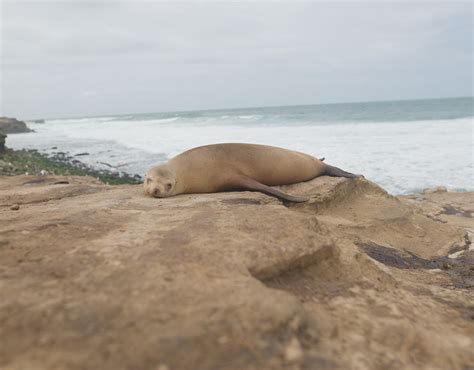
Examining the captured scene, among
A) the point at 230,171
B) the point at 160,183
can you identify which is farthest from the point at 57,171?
the point at 230,171

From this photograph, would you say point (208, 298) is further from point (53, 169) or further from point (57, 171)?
point (53, 169)

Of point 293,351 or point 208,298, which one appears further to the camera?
point 208,298

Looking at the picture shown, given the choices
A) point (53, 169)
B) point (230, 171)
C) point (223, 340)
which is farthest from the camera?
point (53, 169)

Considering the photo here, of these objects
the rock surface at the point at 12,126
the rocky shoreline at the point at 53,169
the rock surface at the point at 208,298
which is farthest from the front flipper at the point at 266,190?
the rock surface at the point at 12,126

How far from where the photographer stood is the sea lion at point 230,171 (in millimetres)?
4523

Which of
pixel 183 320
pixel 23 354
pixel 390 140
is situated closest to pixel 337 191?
pixel 183 320

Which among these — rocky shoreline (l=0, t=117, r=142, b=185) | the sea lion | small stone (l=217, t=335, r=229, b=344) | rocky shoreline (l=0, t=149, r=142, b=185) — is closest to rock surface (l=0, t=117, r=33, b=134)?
rocky shoreline (l=0, t=117, r=142, b=185)

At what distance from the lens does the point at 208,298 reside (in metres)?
1.62

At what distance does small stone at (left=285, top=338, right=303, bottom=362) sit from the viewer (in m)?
1.39

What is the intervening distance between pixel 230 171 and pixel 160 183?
2.61 feet

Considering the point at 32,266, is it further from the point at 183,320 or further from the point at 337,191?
the point at 337,191

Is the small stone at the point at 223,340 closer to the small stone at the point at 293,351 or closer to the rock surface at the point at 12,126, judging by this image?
the small stone at the point at 293,351

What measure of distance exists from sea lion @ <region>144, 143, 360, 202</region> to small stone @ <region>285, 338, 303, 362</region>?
115 inches

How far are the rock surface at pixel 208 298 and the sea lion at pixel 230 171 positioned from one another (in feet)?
4.27
